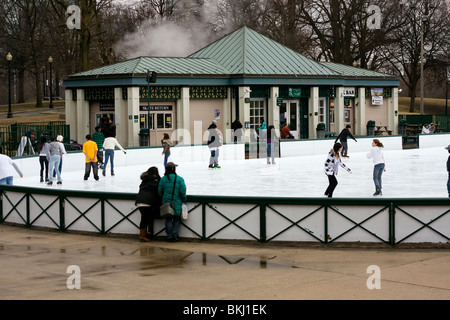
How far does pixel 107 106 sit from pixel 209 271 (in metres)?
31.3

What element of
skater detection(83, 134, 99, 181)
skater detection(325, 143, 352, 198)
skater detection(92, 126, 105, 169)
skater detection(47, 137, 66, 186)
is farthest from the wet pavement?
skater detection(92, 126, 105, 169)

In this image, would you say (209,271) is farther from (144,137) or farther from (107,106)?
(107,106)

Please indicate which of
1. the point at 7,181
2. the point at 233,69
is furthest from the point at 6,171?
the point at 233,69

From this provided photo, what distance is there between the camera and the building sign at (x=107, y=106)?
41625mm

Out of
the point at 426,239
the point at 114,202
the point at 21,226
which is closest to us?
the point at 426,239

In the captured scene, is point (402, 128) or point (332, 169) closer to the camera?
point (332, 169)

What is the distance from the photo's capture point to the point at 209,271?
38.1 feet

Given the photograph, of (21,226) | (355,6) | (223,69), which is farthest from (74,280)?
(355,6)

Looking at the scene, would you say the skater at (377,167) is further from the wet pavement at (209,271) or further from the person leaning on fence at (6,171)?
the person leaning on fence at (6,171)

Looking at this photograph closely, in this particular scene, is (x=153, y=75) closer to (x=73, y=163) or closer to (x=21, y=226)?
(x=73, y=163)

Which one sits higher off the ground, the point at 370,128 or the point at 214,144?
the point at 370,128

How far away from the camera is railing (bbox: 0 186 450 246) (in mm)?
13883

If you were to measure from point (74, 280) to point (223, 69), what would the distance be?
113 ft
